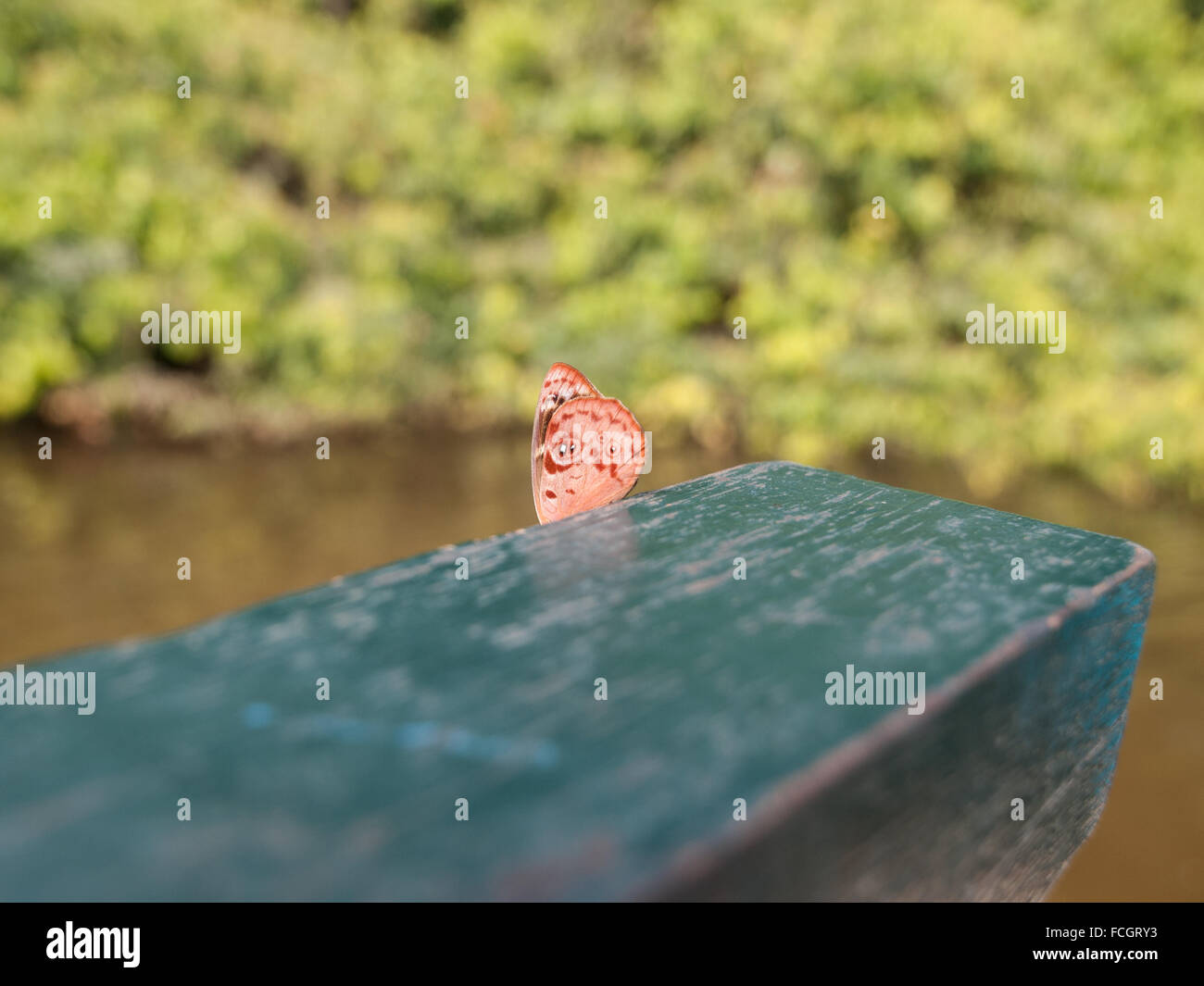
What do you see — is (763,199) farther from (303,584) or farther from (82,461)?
(82,461)

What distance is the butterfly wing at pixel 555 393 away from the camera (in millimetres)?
925

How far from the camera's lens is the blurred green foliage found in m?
4.99

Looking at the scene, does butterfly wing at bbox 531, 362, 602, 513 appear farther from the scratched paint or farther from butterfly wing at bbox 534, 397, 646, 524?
the scratched paint

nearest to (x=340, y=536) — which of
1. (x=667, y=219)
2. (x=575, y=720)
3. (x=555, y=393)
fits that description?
(x=667, y=219)

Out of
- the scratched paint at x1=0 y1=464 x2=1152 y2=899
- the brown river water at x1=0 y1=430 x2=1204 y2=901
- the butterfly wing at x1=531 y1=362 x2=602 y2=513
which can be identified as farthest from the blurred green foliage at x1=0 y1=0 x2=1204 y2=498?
the scratched paint at x1=0 y1=464 x2=1152 y2=899


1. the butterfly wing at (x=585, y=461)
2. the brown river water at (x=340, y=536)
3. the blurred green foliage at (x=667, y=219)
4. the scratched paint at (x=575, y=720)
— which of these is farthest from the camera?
the blurred green foliage at (x=667, y=219)

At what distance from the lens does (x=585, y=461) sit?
2.84 ft

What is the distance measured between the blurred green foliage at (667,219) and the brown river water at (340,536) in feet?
0.98

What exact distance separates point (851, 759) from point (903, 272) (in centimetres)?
521

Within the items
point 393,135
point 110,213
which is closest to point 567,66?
Answer: point 393,135

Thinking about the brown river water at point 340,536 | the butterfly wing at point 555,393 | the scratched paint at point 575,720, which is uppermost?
the butterfly wing at point 555,393

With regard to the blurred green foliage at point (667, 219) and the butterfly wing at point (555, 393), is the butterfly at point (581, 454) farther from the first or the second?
the blurred green foliage at point (667, 219)

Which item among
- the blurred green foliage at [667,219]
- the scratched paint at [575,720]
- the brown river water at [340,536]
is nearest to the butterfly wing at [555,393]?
the scratched paint at [575,720]
